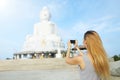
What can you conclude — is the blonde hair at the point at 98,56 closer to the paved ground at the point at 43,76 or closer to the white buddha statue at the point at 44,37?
the paved ground at the point at 43,76

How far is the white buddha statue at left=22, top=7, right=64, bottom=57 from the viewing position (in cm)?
4459

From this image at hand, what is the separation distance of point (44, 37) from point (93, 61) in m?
42.9

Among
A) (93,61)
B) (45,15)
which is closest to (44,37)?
(45,15)

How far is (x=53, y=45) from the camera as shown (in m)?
44.8

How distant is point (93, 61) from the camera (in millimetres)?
2652

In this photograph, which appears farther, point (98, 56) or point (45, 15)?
point (45, 15)

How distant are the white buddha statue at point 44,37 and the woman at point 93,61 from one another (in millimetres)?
40824

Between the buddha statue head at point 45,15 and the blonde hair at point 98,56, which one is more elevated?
the buddha statue head at point 45,15

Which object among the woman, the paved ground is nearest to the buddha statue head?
the paved ground

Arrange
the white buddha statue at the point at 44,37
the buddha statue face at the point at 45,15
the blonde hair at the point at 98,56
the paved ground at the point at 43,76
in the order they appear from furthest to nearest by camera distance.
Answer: the buddha statue face at the point at 45,15
the white buddha statue at the point at 44,37
the paved ground at the point at 43,76
the blonde hair at the point at 98,56

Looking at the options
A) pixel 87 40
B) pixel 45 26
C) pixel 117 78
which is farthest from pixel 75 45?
pixel 45 26

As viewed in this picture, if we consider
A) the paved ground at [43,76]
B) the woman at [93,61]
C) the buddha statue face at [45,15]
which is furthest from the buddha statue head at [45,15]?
the woman at [93,61]

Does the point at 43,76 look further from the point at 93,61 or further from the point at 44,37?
the point at 44,37

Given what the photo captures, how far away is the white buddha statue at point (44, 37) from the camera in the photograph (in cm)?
4459
